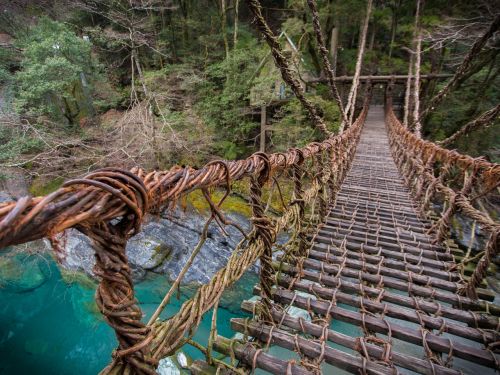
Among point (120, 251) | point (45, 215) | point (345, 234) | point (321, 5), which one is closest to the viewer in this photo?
point (45, 215)

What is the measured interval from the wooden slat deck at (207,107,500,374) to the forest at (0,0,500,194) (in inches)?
189

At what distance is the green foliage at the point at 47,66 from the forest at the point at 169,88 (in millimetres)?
28

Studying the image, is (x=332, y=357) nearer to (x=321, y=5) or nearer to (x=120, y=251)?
(x=120, y=251)

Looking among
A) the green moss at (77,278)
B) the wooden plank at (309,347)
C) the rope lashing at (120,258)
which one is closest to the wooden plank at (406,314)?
the wooden plank at (309,347)

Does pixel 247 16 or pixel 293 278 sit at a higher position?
pixel 247 16

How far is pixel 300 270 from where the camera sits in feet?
5.44

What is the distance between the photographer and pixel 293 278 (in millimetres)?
1591

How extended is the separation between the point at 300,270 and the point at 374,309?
431 millimetres

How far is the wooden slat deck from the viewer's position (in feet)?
3.67

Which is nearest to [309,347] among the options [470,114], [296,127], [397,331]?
[397,331]

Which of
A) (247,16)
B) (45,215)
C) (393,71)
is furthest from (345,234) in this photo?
(247,16)

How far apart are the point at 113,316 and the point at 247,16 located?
628 inches

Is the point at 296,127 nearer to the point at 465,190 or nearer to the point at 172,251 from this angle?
the point at 172,251

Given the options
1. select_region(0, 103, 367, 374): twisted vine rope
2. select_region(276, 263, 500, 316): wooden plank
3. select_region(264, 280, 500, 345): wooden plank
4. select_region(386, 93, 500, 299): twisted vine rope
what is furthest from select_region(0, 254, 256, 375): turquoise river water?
select_region(0, 103, 367, 374): twisted vine rope
